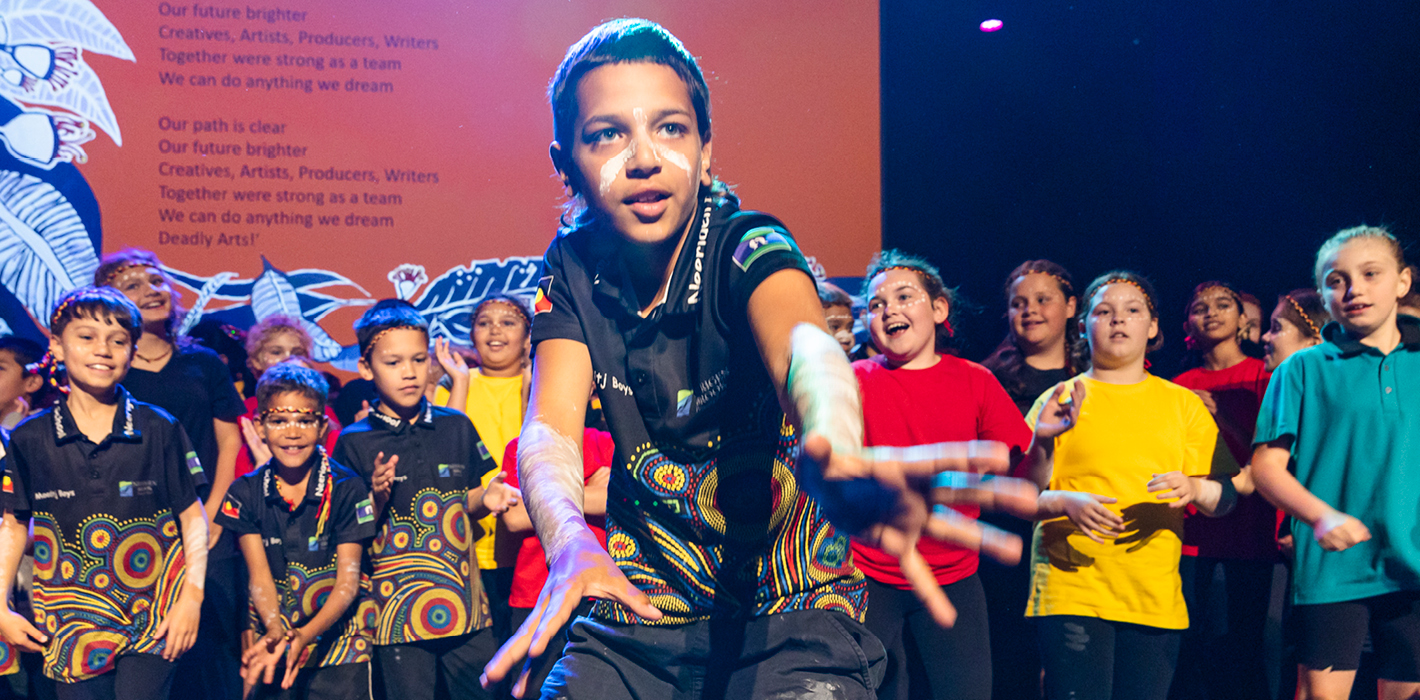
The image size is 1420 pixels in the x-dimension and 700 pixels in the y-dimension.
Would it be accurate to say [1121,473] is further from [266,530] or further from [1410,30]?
[1410,30]

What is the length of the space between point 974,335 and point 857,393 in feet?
16.0

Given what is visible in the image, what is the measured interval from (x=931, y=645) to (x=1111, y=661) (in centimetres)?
59

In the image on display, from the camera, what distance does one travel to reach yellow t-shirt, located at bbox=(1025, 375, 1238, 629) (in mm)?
3104

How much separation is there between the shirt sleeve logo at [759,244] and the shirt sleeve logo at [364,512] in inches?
96.9

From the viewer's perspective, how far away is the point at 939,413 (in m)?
3.40

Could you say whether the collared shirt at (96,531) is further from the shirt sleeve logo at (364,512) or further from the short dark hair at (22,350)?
the short dark hair at (22,350)

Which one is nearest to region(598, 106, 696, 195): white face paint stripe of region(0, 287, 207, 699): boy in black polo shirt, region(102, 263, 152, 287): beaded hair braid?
region(0, 287, 207, 699): boy in black polo shirt

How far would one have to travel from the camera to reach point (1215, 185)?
555cm

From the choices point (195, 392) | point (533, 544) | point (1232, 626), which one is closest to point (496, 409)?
point (533, 544)

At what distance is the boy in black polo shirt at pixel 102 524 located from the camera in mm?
3020

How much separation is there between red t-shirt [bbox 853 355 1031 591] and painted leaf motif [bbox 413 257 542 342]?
2.33 m

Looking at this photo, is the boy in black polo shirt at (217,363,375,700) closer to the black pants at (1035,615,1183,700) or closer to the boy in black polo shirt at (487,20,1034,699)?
the boy in black polo shirt at (487,20,1034,699)

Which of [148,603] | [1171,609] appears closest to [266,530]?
[148,603]

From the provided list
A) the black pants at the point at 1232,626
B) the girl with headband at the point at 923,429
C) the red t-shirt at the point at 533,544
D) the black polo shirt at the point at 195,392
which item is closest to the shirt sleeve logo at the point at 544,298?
the girl with headband at the point at 923,429
